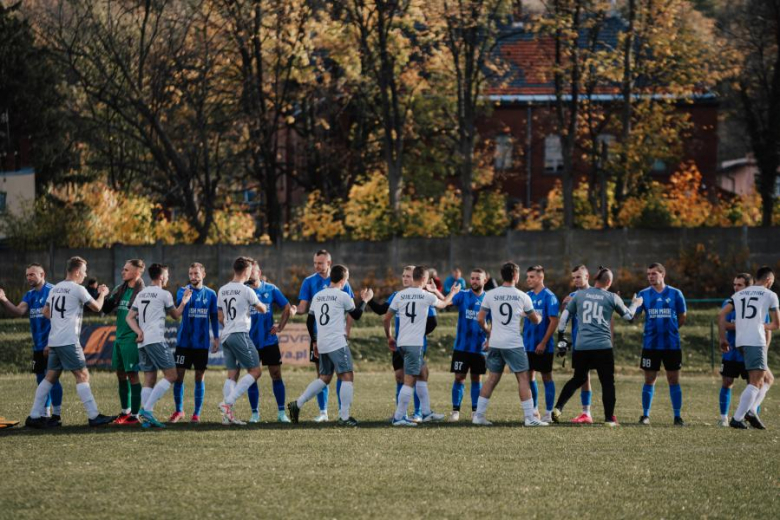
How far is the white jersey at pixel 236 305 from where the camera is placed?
14.7 m

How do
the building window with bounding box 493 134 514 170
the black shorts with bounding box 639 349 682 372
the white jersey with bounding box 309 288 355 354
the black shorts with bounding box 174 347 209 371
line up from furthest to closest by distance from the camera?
the building window with bounding box 493 134 514 170
the black shorts with bounding box 639 349 682 372
the black shorts with bounding box 174 347 209 371
the white jersey with bounding box 309 288 355 354

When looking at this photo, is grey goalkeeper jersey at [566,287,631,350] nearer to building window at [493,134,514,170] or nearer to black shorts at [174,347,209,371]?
black shorts at [174,347,209,371]

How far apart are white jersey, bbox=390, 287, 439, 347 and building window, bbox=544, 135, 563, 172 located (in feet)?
139

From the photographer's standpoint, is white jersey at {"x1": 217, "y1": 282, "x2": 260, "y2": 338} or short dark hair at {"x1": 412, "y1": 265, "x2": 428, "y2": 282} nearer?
white jersey at {"x1": 217, "y1": 282, "x2": 260, "y2": 338}

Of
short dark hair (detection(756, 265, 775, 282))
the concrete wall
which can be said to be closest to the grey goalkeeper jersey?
short dark hair (detection(756, 265, 775, 282))

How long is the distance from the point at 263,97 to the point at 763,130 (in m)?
17.7

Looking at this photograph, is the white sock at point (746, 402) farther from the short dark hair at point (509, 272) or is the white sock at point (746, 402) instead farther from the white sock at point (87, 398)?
the white sock at point (87, 398)

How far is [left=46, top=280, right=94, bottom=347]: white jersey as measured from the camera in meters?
14.5

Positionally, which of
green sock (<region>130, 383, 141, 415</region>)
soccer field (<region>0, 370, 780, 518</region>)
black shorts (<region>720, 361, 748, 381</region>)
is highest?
black shorts (<region>720, 361, 748, 381</region>)

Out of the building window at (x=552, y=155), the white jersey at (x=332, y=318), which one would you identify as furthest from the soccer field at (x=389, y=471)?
the building window at (x=552, y=155)

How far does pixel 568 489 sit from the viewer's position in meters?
10.1

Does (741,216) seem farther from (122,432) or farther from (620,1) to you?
(122,432)

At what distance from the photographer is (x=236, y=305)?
48.3ft

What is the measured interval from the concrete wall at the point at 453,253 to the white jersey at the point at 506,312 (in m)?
19.7
